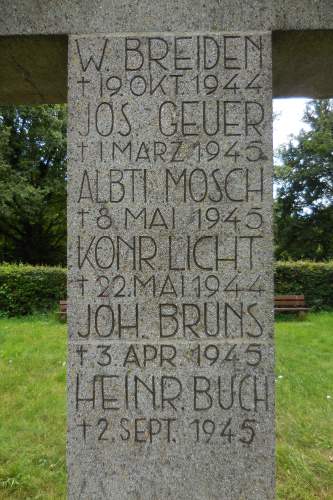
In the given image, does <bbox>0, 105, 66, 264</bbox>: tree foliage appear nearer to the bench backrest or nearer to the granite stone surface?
the bench backrest

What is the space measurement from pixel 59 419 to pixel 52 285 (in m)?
8.06

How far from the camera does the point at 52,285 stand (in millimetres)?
12336

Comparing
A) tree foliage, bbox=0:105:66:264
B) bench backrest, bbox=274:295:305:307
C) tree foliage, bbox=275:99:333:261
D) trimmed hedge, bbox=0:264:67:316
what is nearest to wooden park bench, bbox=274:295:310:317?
bench backrest, bbox=274:295:305:307

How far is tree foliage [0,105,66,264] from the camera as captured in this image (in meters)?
18.6

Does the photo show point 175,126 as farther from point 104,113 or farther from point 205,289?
point 205,289

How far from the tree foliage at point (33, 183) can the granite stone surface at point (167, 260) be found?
15928mm

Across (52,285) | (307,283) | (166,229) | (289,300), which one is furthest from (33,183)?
(166,229)

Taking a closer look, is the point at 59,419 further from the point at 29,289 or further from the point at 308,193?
the point at 308,193

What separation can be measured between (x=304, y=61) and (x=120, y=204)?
149 cm

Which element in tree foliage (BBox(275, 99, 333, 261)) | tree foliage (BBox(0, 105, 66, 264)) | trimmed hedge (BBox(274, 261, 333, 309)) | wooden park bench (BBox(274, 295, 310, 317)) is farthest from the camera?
tree foliage (BBox(275, 99, 333, 261))

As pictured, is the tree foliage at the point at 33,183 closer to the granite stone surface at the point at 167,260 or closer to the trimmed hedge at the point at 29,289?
the trimmed hedge at the point at 29,289

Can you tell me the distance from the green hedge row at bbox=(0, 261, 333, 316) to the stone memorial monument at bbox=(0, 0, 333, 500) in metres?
9.89

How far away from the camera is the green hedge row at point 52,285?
12039 millimetres

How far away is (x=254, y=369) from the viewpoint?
2.61 meters
